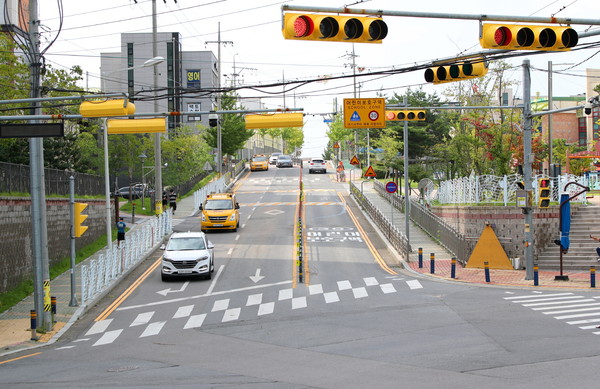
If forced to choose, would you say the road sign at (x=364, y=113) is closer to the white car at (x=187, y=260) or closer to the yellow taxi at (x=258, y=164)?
the white car at (x=187, y=260)

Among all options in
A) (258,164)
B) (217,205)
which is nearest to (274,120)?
(217,205)

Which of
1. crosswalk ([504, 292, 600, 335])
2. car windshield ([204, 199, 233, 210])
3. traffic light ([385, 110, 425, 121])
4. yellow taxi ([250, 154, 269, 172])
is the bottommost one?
crosswalk ([504, 292, 600, 335])

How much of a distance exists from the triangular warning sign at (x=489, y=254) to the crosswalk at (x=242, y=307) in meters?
4.67

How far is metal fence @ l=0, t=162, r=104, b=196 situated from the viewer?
84.6 ft

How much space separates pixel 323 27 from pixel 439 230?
26.7 meters

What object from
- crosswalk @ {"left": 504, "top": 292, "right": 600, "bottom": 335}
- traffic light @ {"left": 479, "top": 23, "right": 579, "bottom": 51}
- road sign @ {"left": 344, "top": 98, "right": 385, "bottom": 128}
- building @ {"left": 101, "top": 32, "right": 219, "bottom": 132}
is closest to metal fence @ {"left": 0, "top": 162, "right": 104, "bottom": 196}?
road sign @ {"left": 344, "top": 98, "right": 385, "bottom": 128}

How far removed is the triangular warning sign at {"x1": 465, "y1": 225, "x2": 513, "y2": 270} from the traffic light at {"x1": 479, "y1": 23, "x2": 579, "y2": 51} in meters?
19.4

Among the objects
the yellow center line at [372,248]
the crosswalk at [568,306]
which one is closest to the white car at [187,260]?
the yellow center line at [372,248]

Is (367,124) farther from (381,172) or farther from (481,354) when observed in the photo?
(381,172)

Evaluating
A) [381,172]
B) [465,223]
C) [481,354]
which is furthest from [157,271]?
[381,172]

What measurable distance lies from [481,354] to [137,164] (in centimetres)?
4919

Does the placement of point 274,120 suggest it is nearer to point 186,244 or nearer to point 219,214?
point 186,244

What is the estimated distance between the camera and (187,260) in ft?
85.6

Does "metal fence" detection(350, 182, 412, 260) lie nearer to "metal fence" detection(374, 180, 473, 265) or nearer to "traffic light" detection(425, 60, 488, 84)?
"metal fence" detection(374, 180, 473, 265)
